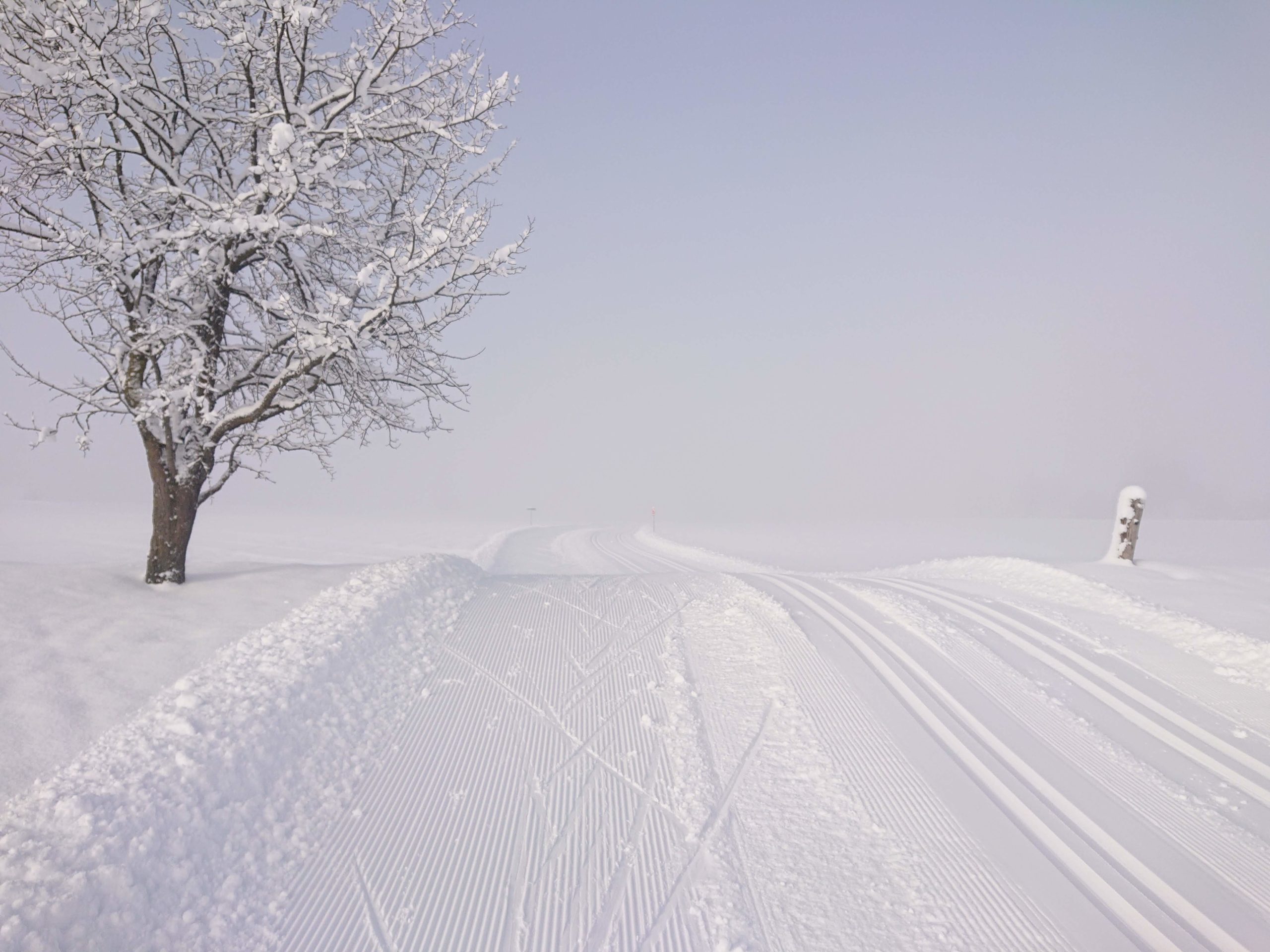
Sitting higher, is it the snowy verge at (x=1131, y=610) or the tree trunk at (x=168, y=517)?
the snowy verge at (x=1131, y=610)

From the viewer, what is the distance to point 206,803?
140 inches

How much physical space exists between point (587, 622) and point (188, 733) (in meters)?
4.21

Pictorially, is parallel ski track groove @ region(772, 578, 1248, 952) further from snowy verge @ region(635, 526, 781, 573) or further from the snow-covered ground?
snowy verge @ region(635, 526, 781, 573)

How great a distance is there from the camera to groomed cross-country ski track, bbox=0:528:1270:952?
9.70 ft

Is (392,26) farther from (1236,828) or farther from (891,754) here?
(1236,828)

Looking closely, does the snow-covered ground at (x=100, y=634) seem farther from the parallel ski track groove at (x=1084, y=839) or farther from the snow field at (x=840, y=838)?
the parallel ski track groove at (x=1084, y=839)

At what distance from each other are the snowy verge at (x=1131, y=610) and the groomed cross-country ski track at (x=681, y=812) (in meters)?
0.94

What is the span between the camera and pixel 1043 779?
4305 millimetres

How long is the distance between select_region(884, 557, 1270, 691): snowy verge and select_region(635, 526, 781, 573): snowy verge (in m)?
4.65

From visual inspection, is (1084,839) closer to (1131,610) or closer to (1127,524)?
(1131,610)

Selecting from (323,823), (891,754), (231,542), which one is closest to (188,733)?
(323,823)

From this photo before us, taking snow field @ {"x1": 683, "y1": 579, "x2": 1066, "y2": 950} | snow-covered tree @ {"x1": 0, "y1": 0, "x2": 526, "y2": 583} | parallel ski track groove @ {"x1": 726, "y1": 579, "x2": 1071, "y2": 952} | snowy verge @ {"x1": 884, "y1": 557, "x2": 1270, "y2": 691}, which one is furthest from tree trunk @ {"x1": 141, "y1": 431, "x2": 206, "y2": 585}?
snowy verge @ {"x1": 884, "y1": 557, "x2": 1270, "y2": 691}

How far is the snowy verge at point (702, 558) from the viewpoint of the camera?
57.3ft

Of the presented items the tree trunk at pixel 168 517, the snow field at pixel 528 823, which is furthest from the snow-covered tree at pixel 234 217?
the snow field at pixel 528 823
